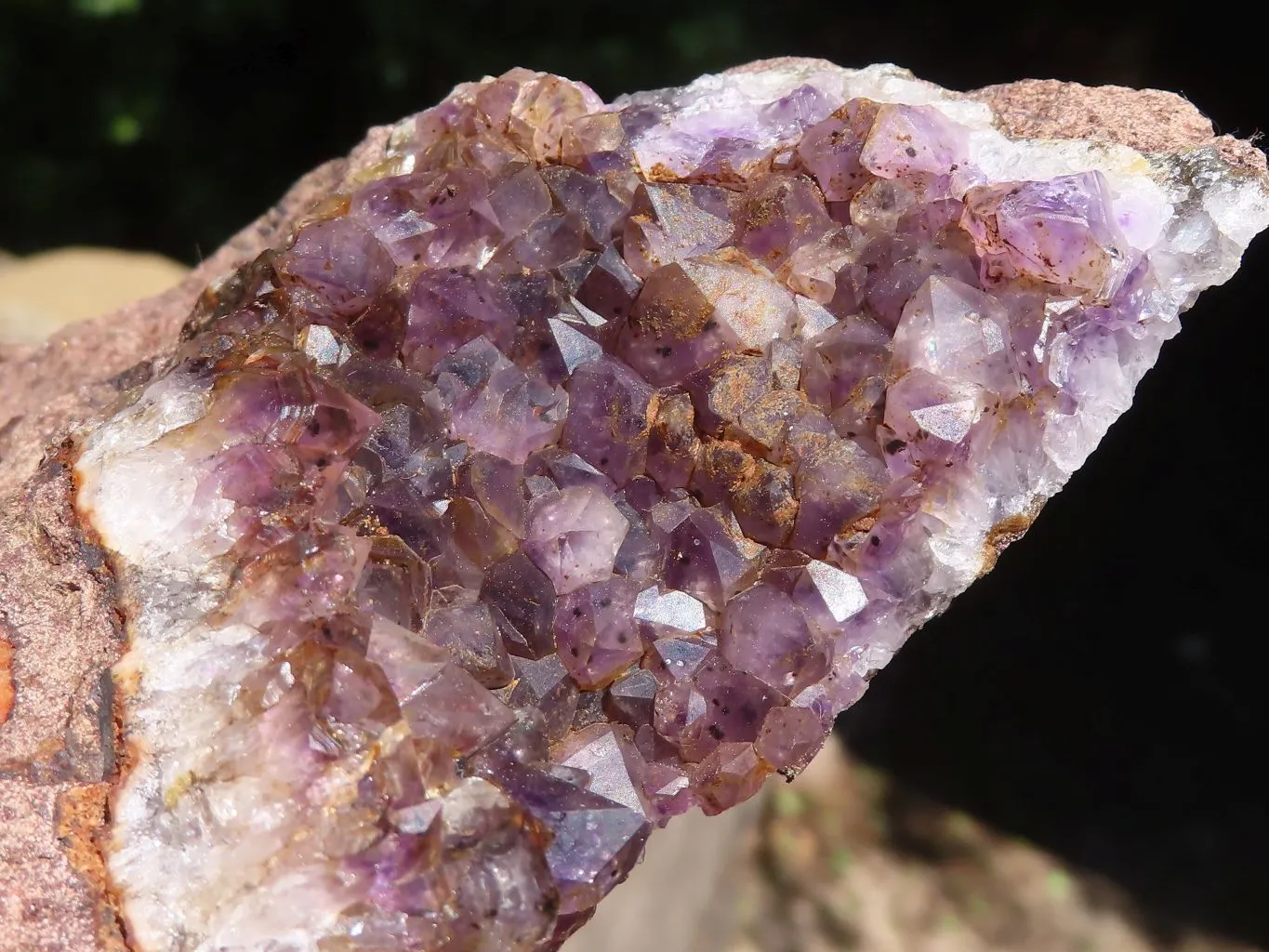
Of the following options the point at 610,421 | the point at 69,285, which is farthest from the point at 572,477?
the point at 69,285

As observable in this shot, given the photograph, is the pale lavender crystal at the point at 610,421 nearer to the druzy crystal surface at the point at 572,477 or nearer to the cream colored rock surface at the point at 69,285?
the druzy crystal surface at the point at 572,477

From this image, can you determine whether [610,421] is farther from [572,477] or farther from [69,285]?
[69,285]

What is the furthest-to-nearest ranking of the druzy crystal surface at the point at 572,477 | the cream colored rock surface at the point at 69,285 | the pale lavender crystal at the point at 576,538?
1. the cream colored rock surface at the point at 69,285
2. the pale lavender crystal at the point at 576,538
3. the druzy crystal surface at the point at 572,477

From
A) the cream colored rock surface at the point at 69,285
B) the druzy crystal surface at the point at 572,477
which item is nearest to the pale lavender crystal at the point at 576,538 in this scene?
the druzy crystal surface at the point at 572,477

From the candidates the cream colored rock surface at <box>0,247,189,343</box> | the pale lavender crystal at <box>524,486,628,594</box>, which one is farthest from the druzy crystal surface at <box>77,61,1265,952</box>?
the cream colored rock surface at <box>0,247,189,343</box>

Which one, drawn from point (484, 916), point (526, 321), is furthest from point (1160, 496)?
point (484, 916)

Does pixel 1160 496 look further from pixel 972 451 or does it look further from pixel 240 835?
pixel 240 835

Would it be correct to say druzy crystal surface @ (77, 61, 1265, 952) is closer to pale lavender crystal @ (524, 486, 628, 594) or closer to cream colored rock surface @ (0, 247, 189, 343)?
pale lavender crystal @ (524, 486, 628, 594)
